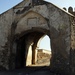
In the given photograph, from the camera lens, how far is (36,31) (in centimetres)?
1348

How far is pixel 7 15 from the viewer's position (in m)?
13.9

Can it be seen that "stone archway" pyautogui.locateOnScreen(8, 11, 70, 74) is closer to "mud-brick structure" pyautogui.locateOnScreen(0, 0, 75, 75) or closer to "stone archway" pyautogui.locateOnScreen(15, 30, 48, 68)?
"mud-brick structure" pyautogui.locateOnScreen(0, 0, 75, 75)

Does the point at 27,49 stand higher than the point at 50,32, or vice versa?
the point at 50,32

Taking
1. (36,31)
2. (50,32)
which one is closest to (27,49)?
(36,31)

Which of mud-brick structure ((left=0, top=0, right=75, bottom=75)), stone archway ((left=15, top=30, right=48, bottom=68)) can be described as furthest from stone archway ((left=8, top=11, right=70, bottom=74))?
stone archway ((left=15, top=30, right=48, bottom=68))

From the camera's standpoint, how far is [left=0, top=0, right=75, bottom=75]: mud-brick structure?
37.8 feet

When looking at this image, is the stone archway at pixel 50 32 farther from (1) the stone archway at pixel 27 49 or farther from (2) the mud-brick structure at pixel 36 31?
(1) the stone archway at pixel 27 49

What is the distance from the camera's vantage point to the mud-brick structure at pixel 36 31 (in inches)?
453

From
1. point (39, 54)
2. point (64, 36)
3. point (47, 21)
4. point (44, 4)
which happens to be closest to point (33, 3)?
point (44, 4)

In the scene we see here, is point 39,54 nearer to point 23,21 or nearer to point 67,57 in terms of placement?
point 23,21

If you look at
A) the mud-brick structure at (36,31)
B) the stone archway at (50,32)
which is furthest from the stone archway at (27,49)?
the stone archway at (50,32)

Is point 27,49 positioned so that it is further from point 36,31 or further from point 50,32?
point 50,32

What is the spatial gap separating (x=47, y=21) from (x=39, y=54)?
6.68 metres

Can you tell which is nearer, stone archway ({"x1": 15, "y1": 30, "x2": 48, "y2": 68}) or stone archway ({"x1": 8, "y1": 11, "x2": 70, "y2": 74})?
stone archway ({"x1": 8, "y1": 11, "x2": 70, "y2": 74})
